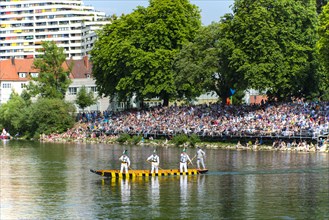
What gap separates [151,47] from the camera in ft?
388

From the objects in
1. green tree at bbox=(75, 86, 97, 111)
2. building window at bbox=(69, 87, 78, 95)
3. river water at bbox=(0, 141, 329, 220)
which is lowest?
river water at bbox=(0, 141, 329, 220)

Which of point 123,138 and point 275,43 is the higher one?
point 275,43

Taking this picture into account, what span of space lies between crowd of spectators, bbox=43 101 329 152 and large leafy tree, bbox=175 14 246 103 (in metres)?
3.03

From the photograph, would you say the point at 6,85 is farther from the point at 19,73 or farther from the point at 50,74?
the point at 50,74

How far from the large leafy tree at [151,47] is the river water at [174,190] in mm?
31657

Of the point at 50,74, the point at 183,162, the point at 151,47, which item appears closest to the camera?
the point at 183,162

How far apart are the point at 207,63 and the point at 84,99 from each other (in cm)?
4299

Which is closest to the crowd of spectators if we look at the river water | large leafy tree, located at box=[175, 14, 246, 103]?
large leafy tree, located at box=[175, 14, 246, 103]

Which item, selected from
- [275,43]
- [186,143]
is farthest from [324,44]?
[186,143]

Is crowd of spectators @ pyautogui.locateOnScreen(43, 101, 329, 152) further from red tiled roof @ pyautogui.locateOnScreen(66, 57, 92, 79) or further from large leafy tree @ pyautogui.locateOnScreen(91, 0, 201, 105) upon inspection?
red tiled roof @ pyautogui.locateOnScreen(66, 57, 92, 79)

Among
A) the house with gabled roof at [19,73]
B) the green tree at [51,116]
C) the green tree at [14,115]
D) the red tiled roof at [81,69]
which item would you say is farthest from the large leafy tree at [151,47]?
the house with gabled roof at [19,73]

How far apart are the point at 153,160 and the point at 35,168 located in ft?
52.3

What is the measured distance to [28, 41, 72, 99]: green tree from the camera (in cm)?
14138

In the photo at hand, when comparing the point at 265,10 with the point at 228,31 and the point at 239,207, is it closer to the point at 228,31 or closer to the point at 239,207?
the point at 228,31
